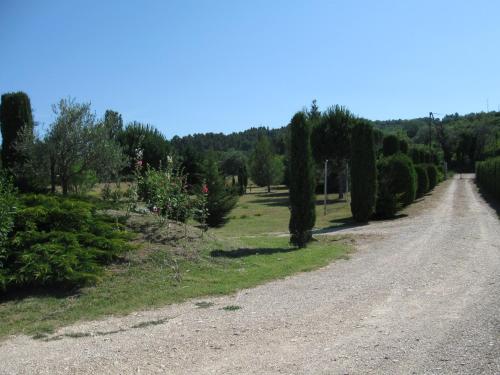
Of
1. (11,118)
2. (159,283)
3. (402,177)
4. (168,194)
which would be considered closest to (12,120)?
(11,118)

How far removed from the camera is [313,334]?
530 cm

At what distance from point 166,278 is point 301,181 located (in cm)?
586

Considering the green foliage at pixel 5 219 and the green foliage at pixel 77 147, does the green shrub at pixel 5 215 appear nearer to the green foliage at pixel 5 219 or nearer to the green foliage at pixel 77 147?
the green foliage at pixel 5 219

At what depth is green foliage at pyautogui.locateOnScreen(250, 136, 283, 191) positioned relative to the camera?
58250 mm

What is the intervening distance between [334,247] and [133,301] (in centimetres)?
709

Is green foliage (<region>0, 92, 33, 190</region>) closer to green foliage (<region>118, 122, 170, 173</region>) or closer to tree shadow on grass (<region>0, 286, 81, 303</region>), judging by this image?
tree shadow on grass (<region>0, 286, 81, 303</region>)

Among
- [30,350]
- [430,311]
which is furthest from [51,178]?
[430,311]

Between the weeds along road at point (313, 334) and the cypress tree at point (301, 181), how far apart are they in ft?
12.9

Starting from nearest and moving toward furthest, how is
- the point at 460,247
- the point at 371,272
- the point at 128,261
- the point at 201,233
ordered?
the point at 128,261, the point at 371,272, the point at 201,233, the point at 460,247

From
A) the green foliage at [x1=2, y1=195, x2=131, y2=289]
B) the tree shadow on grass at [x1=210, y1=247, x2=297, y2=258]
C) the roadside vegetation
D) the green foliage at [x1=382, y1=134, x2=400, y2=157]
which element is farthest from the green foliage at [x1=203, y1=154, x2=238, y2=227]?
the green foliage at [x1=382, y1=134, x2=400, y2=157]

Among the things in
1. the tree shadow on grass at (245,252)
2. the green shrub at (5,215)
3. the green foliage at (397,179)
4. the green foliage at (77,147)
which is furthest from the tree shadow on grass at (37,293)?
the green foliage at (397,179)

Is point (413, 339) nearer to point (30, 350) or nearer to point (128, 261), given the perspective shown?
point (30, 350)

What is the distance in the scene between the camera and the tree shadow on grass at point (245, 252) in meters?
10.1

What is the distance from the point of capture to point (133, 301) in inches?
274
